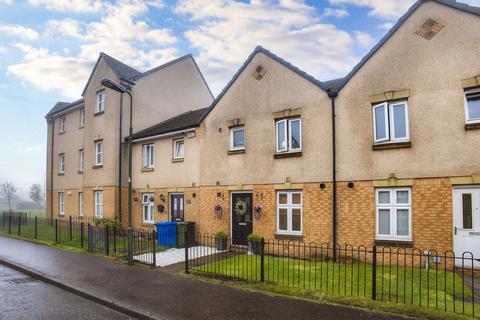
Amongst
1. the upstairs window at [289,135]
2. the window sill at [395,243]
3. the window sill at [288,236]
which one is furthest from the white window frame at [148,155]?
the window sill at [395,243]

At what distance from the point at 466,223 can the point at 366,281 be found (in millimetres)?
3421

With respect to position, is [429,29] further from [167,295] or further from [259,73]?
[167,295]

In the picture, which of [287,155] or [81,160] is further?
[81,160]

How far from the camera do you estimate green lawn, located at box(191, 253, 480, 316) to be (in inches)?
271

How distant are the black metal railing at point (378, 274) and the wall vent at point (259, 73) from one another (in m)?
6.57

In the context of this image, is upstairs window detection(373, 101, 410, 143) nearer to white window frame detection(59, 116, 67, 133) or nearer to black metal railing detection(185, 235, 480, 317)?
black metal railing detection(185, 235, 480, 317)

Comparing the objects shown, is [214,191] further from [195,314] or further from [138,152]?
[195,314]

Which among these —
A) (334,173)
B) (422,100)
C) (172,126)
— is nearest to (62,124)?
(172,126)

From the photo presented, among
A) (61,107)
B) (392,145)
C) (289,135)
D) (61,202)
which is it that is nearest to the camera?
(392,145)

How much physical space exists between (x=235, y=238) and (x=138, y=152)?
8329 mm

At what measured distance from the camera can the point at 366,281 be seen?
843 cm

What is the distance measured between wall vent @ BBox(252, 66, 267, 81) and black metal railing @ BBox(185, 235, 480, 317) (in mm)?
6568

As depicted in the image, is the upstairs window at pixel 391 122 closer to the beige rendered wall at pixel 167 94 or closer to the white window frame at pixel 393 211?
the white window frame at pixel 393 211

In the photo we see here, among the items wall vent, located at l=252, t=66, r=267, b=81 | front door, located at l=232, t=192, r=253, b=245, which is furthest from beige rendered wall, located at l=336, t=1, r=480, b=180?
front door, located at l=232, t=192, r=253, b=245
